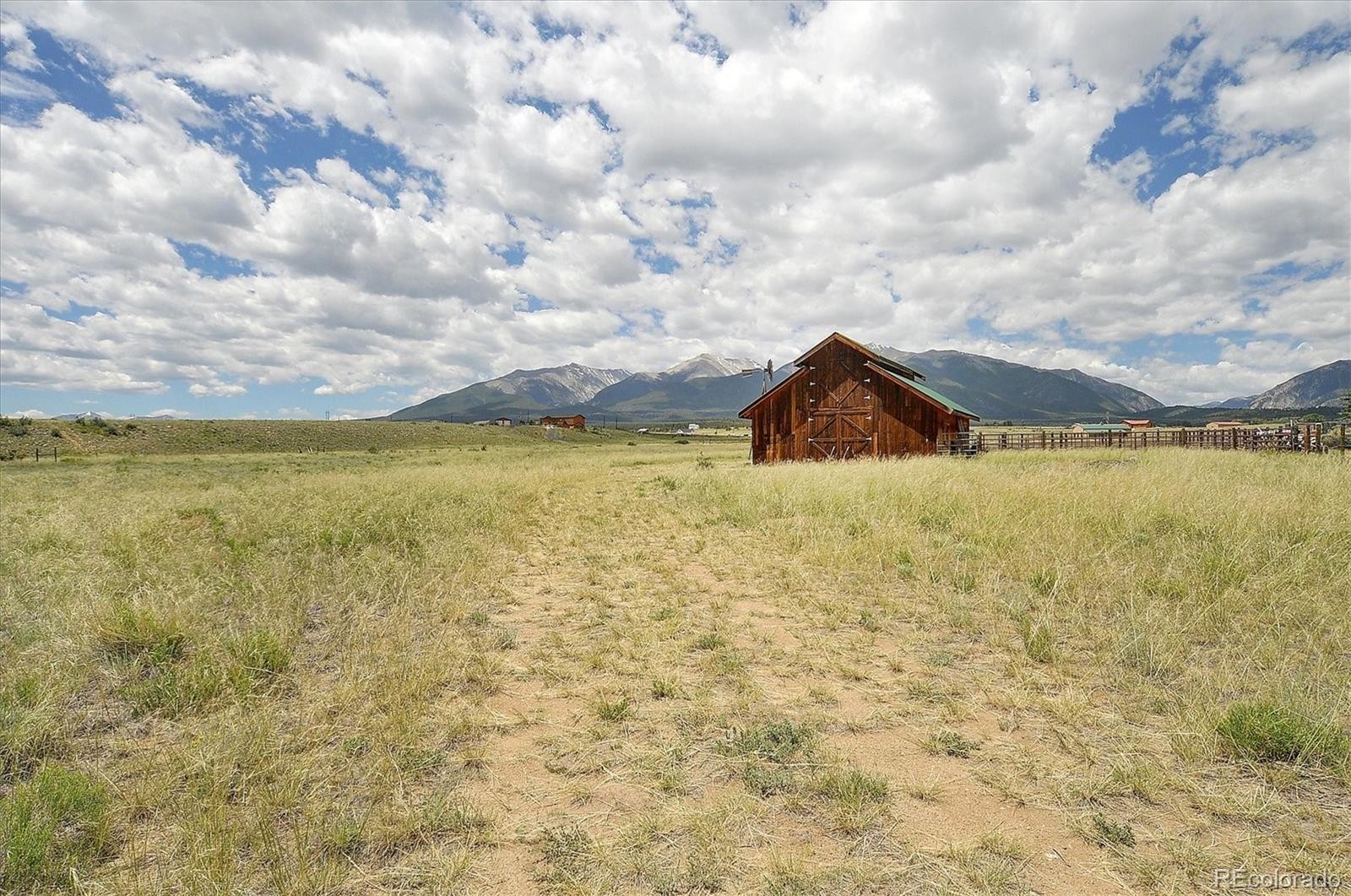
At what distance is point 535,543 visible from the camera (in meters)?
12.4

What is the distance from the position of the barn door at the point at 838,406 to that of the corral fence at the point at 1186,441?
4028 mm

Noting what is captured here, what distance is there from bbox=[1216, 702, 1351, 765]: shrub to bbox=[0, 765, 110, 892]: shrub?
7291 millimetres

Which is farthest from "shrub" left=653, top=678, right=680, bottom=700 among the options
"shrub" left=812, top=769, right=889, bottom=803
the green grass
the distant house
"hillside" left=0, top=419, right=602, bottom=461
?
the distant house

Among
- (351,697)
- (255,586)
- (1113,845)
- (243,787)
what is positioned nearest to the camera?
(1113,845)

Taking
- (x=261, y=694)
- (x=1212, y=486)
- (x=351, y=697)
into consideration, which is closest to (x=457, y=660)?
(x=351, y=697)

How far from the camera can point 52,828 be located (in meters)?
3.44

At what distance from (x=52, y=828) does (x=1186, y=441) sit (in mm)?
48519

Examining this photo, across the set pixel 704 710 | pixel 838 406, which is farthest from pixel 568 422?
pixel 704 710

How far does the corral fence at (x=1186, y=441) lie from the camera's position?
29000 millimetres

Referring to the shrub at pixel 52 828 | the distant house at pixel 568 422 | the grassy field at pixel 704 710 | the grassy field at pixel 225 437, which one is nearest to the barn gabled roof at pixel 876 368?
the grassy field at pixel 704 710

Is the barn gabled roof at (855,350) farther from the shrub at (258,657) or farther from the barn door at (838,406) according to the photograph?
the shrub at (258,657)

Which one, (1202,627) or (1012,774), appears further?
(1202,627)

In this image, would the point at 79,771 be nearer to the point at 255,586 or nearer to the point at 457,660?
the point at 457,660

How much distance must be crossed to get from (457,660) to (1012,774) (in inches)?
198
